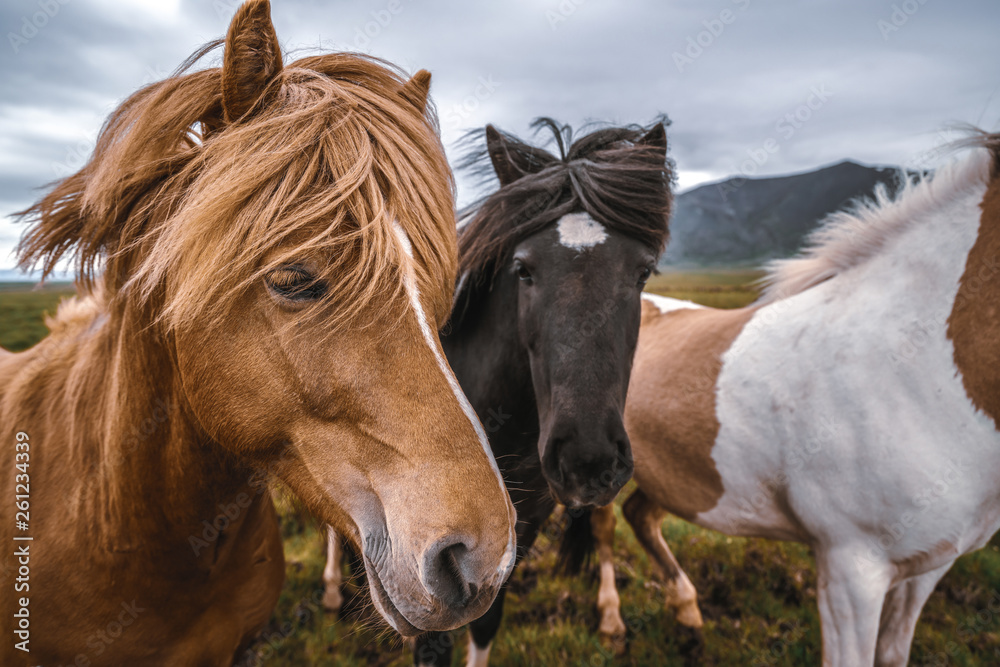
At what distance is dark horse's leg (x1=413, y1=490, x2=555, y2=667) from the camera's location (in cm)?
285

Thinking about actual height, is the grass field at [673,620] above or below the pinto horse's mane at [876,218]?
below

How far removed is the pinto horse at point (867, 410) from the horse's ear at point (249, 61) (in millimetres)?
2886

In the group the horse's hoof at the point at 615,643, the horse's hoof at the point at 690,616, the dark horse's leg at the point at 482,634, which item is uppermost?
the dark horse's leg at the point at 482,634

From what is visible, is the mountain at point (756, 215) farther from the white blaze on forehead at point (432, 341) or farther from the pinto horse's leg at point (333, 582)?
the white blaze on forehead at point (432, 341)

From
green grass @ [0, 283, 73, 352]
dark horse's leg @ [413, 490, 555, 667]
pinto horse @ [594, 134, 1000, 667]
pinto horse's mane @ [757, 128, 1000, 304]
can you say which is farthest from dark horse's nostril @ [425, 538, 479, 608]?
green grass @ [0, 283, 73, 352]

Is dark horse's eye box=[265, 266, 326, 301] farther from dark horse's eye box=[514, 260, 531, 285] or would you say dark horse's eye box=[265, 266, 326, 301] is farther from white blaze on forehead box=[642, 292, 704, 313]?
white blaze on forehead box=[642, 292, 704, 313]

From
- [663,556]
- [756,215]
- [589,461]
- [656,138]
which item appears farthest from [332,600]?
[756,215]

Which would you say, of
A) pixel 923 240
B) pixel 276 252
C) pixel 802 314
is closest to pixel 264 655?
pixel 276 252

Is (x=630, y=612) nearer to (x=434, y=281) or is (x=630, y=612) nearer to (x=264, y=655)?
(x=264, y=655)

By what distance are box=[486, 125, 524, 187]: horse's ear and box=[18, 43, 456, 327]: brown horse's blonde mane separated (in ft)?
4.08

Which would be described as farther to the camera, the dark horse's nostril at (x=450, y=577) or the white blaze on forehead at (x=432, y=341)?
the white blaze on forehead at (x=432, y=341)

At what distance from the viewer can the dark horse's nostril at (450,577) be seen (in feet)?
3.40

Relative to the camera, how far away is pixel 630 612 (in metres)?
4.36

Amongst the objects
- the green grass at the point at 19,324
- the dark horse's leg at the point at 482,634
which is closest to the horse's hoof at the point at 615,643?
the dark horse's leg at the point at 482,634
